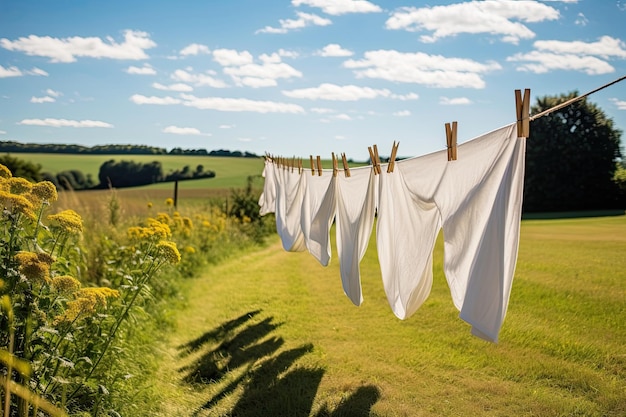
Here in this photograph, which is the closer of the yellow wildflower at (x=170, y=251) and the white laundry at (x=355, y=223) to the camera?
the yellow wildflower at (x=170, y=251)

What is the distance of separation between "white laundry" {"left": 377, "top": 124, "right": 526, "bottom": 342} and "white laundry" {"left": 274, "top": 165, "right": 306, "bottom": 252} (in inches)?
106

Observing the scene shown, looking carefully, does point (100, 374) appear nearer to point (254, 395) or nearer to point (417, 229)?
point (254, 395)

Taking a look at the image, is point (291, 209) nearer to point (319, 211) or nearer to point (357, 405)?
point (319, 211)

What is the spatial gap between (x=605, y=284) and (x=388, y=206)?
160 inches

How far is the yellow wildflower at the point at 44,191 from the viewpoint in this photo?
3.25 meters

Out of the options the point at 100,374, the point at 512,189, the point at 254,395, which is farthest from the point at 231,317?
the point at 512,189

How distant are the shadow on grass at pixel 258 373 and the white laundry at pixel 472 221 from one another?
1.06m

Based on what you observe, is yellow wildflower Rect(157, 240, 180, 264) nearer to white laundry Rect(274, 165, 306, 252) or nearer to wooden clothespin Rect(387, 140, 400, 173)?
wooden clothespin Rect(387, 140, 400, 173)

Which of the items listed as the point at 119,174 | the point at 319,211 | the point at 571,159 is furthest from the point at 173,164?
the point at 319,211

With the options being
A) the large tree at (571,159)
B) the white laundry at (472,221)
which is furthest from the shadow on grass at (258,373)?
the large tree at (571,159)

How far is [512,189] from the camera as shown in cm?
290

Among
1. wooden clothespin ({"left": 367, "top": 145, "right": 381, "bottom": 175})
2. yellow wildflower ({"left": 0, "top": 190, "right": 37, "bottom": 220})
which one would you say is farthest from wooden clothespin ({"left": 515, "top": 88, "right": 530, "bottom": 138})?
yellow wildflower ({"left": 0, "top": 190, "right": 37, "bottom": 220})

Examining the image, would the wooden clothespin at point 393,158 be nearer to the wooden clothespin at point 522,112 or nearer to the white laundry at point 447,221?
the white laundry at point 447,221

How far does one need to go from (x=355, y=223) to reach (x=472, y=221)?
1.41 metres
